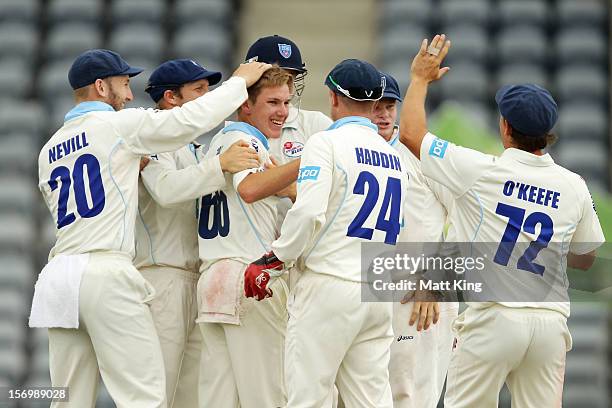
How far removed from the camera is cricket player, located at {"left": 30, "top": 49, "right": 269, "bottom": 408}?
18.8 ft

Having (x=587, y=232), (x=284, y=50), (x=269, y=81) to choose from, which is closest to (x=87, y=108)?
(x=269, y=81)

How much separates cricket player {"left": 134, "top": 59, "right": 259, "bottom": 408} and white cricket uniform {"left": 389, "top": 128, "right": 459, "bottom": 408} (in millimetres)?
1063

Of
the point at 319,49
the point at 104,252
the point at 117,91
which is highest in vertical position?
the point at 319,49

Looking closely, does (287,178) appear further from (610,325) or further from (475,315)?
(610,325)

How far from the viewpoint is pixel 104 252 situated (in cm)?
581

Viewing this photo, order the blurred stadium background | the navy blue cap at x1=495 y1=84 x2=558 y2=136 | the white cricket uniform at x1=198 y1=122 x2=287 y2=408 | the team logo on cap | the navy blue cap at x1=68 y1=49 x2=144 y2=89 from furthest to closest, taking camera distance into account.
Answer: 1. the blurred stadium background
2. the team logo on cap
3. the navy blue cap at x1=68 y1=49 x2=144 y2=89
4. the white cricket uniform at x1=198 y1=122 x2=287 y2=408
5. the navy blue cap at x1=495 y1=84 x2=558 y2=136

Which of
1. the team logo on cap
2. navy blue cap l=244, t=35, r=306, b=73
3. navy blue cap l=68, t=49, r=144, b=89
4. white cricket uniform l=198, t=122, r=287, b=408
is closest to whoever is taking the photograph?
white cricket uniform l=198, t=122, r=287, b=408

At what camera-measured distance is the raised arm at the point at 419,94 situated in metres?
5.73

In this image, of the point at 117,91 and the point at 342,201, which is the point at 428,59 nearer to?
the point at 342,201

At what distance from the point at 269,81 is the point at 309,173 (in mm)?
889

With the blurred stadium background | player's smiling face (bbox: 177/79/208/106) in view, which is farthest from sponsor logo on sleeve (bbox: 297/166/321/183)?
the blurred stadium background

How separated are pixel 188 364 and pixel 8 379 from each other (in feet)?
13.2

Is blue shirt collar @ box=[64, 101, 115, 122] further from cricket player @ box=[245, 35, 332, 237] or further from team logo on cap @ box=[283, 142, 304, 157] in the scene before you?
team logo on cap @ box=[283, 142, 304, 157]

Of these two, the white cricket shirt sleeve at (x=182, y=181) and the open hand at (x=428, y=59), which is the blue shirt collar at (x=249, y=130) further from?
the open hand at (x=428, y=59)
